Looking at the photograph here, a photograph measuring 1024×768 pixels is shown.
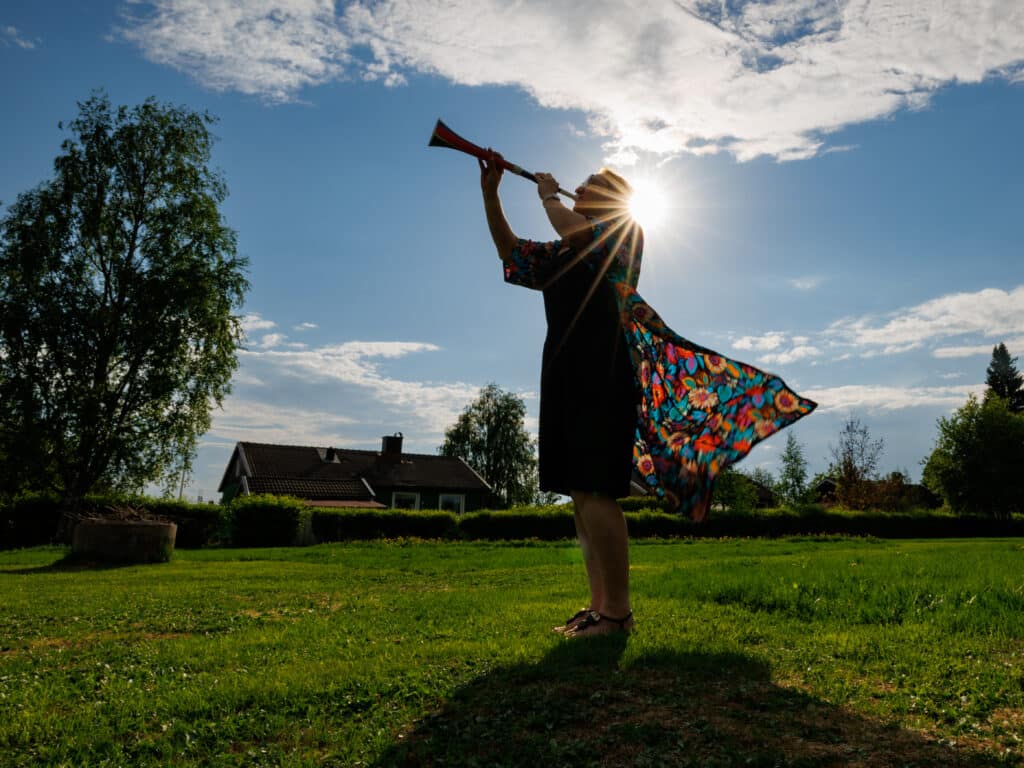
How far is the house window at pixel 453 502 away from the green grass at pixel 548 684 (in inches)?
1819

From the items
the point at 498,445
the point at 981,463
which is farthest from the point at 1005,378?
the point at 498,445

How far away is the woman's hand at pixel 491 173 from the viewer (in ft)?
14.8

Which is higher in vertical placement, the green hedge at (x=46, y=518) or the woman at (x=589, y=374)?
the woman at (x=589, y=374)

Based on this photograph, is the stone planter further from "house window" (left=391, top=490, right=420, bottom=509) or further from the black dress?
"house window" (left=391, top=490, right=420, bottom=509)

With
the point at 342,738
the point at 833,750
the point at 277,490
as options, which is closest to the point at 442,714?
the point at 342,738

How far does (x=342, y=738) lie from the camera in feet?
8.30

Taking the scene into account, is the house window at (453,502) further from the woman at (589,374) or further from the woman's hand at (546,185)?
the woman at (589,374)

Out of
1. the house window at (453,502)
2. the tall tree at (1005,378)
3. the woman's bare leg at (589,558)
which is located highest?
the tall tree at (1005,378)

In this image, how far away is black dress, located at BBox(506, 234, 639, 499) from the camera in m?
3.73

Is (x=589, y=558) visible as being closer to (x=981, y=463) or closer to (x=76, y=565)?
(x=76, y=565)

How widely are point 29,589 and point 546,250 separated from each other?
8.19 meters

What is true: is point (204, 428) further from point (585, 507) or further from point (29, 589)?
point (585, 507)

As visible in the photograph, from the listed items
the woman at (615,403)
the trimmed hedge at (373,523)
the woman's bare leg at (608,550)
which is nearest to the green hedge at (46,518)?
the trimmed hedge at (373,523)

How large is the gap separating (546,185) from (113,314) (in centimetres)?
2459
